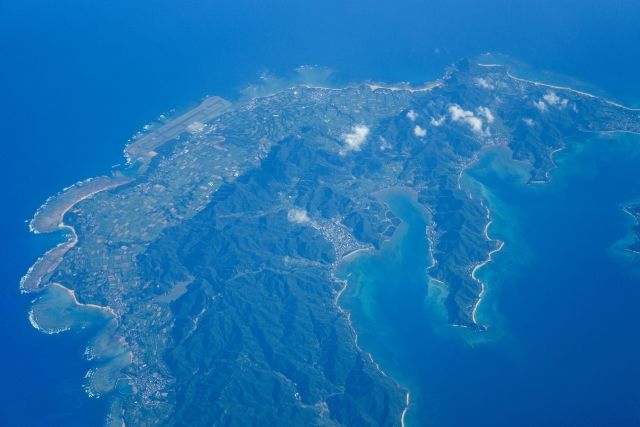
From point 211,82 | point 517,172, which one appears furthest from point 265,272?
point 211,82

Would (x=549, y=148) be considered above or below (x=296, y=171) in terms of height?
above

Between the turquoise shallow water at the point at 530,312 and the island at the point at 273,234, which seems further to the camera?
the island at the point at 273,234

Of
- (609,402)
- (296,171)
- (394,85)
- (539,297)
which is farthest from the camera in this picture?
(394,85)

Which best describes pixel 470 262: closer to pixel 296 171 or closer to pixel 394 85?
pixel 296 171

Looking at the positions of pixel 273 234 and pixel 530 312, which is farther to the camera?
pixel 273 234

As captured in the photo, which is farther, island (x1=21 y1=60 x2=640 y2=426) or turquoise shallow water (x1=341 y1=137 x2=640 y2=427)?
island (x1=21 y1=60 x2=640 y2=426)

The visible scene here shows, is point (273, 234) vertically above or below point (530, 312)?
above

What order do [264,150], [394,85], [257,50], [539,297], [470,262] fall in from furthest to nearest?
[257,50] < [394,85] < [264,150] < [470,262] < [539,297]

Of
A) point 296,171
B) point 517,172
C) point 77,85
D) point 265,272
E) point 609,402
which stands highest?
point 77,85
